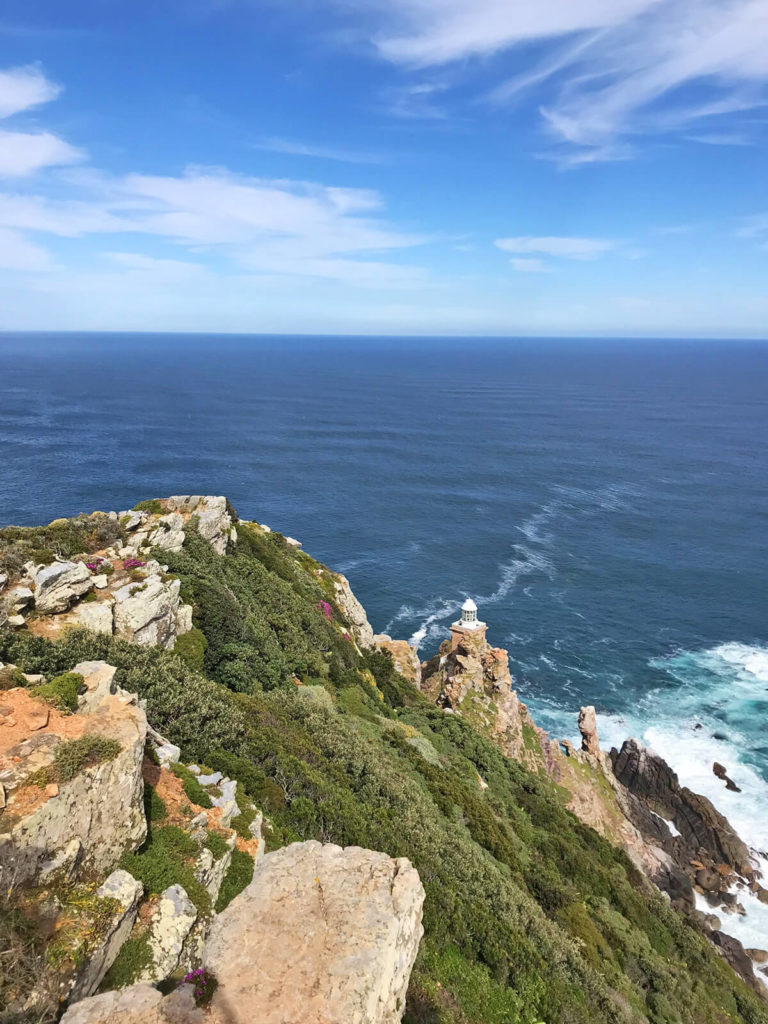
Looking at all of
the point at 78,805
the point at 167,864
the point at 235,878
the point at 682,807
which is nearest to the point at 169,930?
the point at 167,864

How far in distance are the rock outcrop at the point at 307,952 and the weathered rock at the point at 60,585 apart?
16711 mm

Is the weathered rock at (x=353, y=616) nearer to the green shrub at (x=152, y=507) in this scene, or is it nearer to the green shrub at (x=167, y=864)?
the green shrub at (x=152, y=507)

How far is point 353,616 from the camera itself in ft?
164

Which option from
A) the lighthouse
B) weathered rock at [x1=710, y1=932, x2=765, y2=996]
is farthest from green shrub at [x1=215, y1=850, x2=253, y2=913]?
the lighthouse

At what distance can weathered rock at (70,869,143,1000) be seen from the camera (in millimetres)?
10859

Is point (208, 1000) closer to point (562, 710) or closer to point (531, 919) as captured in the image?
point (531, 919)

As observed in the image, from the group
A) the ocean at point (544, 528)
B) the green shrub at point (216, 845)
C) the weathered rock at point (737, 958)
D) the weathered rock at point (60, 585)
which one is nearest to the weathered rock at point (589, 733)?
the ocean at point (544, 528)

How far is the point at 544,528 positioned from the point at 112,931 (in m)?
98.8

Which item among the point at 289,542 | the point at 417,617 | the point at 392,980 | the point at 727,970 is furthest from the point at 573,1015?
the point at 417,617

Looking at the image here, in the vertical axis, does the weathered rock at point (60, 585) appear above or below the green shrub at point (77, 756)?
below

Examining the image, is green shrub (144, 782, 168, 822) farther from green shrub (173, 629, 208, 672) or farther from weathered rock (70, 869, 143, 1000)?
green shrub (173, 629, 208, 672)

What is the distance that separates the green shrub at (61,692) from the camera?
635 inches

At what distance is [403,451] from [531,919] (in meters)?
136

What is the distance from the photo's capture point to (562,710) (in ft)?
201
